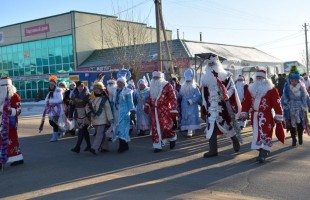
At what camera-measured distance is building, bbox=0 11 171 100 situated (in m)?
41.0

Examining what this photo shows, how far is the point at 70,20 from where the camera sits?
134 ft

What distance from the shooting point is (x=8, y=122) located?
28.8ft

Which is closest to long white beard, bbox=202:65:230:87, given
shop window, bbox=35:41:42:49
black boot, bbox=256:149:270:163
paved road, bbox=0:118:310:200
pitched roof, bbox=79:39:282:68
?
paved road, bbox=0:118:310:200

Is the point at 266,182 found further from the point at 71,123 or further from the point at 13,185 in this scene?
the point at 71,123

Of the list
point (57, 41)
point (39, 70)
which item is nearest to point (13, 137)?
point (57, 41)

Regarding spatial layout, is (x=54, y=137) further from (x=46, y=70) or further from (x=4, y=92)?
(x=46, y=70)

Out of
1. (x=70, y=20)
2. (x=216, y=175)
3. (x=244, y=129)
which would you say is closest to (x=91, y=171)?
(x=216, y=175)

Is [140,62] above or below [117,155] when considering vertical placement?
above

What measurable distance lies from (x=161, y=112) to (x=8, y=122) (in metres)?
3.40

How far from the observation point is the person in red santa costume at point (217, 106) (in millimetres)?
8578

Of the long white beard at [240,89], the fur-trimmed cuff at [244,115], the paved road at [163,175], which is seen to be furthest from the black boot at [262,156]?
the long white beard at [240,89]

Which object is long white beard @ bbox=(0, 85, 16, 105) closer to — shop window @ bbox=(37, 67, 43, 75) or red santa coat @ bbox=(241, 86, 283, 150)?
red santa coat @ bbox=(241, 86, 283, 150)

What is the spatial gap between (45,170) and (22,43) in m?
40.8

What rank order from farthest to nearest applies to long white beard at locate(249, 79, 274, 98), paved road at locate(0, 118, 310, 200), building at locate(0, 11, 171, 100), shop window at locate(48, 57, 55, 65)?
shop window at locate(48, 57, 55, 65) < building at locate(0, 11, 171, 100) < long white beard at locate(249, 79, 274, 98) < paved road at locate(0, 118, 310, 200)
